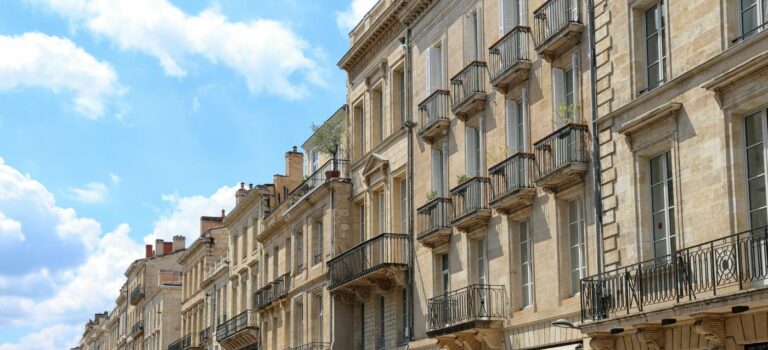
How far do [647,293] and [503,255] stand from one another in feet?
21.1

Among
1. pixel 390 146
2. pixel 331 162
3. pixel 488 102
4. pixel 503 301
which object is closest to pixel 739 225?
pixel 503 301

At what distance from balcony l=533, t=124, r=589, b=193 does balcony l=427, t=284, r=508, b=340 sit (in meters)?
3.14

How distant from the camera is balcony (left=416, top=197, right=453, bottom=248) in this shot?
92.7 ft

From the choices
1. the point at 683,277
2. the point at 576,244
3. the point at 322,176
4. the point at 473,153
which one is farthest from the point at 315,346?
the point at 683,277

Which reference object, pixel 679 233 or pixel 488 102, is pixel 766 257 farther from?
pixel 488 102

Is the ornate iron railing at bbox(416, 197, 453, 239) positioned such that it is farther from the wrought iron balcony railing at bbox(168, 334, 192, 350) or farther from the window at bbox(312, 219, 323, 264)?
the wrought iron balcony railing at bbox(168, 334, 192, 350)

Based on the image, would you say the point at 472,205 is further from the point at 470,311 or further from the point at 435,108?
the point at 435,108

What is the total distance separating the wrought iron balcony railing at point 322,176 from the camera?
36438 mm

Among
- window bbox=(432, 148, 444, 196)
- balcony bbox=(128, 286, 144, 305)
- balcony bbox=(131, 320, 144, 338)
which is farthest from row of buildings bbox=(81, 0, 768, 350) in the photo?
balcony bbox=(131, 320, 144, 338)

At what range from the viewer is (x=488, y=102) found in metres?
26.8

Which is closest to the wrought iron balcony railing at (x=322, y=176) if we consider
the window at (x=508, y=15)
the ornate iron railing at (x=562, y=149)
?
the window at (x=508, y=15)

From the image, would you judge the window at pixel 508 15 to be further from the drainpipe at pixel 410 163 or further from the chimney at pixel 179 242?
the chimney at pixel 179 242

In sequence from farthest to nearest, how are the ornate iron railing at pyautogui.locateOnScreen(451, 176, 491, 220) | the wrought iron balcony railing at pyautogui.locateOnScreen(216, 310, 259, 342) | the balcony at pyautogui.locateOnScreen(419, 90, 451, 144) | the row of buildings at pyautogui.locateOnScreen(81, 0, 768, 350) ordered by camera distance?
1. the wrought iron balcony railing at pyautogui.locateOnScreen(216, 310, 259, 342)
2. the balcony at pyautogui.locateOnScreen(419, 90, 451, 144)
3. the ornate iron railing at pyautogui.locateOnScreen(451, 176, 491, 220)
4. the row of buildings at pyautogui.locateOnScreen(81, 0, 768, 350)

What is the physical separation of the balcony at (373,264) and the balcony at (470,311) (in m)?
3.56
